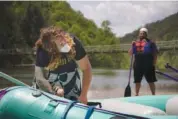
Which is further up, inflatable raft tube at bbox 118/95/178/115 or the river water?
inflatable raft tube at bbox 118/95/178/115

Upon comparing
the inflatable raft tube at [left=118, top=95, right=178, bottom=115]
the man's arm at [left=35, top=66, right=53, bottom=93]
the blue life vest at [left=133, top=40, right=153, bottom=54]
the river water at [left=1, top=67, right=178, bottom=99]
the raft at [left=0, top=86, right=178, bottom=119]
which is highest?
the blue life vest at [left=133, top=40, right=153, bottom=54]

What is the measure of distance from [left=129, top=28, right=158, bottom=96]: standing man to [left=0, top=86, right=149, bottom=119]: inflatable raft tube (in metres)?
3.77

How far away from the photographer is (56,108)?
432 centimetres

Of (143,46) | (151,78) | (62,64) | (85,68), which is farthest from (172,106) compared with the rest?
(151,78)

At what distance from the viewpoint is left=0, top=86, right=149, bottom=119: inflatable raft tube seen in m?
3.94

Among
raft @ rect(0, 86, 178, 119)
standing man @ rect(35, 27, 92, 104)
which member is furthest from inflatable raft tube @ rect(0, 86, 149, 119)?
standing man @ rect(35, 27, 92, 104)

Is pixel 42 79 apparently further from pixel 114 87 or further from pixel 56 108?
pixel 114 87

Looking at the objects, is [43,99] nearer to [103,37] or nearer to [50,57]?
[50,57]

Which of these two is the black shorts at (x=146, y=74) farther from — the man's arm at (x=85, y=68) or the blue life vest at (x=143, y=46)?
the man's arm at (x=85, y=68)

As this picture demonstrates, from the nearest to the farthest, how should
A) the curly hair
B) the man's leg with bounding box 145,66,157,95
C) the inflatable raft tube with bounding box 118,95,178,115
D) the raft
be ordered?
the raft < the curly hair < the inflatable raft tube with bounding box 118,95,178,115 < the man's leg with bounding box 145,66,157,95

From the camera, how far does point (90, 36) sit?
77.1 meters

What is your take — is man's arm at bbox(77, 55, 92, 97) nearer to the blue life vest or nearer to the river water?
the blue life vest

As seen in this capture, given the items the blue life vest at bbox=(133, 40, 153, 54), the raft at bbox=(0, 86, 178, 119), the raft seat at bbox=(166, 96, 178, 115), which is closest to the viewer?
the raft at bbox=(0, 86, 178, 119)

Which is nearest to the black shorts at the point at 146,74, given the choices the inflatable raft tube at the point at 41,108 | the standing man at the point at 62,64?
the inflatable raft tube at the point at 41,108
